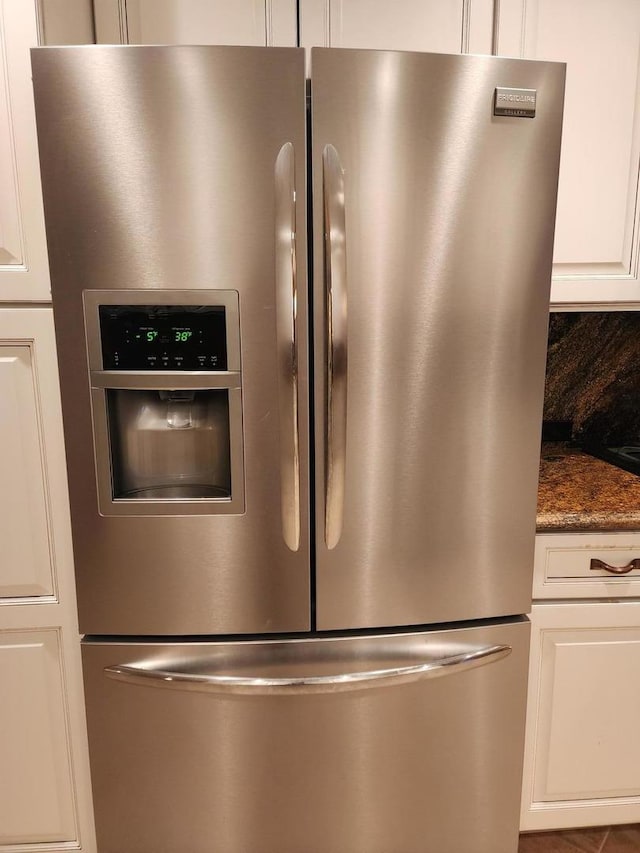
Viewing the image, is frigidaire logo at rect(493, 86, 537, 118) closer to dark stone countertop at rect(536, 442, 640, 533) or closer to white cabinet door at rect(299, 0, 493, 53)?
white cabinet door at rect(299, 0, 493, 53)

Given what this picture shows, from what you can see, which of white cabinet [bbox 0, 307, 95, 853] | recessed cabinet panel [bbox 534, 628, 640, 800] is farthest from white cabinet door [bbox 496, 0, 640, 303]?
white cabinet [bbox 0, 307, 95, 853]

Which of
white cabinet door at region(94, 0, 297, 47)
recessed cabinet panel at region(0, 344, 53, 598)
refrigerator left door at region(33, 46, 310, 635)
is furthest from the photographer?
white cabinet door at region(94, 0, 297, 47)

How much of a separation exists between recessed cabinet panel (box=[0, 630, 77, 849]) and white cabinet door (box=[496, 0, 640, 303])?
1.45m

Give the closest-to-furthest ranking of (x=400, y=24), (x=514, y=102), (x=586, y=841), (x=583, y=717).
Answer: (x=514, y=102) < (x=400, y=24) < (x=583, y=717) < (x=586, y=841)

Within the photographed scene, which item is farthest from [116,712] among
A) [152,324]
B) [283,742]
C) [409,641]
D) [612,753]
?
[612,753]

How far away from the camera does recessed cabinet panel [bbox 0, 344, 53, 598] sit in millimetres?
1180

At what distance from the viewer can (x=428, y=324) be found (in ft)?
3.67

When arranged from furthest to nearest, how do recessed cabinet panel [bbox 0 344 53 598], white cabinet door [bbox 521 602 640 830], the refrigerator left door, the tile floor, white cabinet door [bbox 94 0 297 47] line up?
the tile floor → white cabinet door [bbox 521 602 640 830] → white cabinet door [bbox 94 0 297 47] → recessed cabinet panel [bbox 0 344 53 598] → the refrigerator left door

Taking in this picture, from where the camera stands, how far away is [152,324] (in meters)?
1.09

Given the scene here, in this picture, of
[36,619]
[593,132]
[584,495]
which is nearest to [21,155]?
[36,619]

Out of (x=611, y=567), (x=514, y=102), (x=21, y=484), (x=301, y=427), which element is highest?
(x=514, y=102)

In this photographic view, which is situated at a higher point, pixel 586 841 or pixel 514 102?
pixel 514 102

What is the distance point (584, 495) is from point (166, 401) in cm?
103

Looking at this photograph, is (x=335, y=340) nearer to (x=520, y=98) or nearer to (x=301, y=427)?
(x=301, y=427)
